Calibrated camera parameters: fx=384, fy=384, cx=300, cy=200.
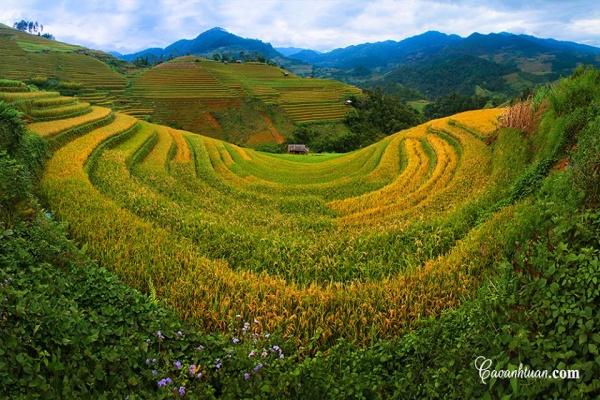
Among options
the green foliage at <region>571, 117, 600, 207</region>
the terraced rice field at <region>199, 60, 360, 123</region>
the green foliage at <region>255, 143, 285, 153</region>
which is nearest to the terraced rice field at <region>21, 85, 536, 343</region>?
the green foliage at <region>571, 117, 600, 207</region>

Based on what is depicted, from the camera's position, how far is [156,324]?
4.22m

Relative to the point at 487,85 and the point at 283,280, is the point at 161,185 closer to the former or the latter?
the point at 283,280

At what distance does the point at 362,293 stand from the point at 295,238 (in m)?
2.94

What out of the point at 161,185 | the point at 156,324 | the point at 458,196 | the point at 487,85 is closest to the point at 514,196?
the point at 458,196

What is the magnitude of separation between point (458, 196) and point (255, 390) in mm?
7750

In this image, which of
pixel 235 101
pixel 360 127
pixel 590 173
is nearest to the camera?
pixel 590 173

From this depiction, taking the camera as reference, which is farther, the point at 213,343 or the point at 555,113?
the point at 555,113

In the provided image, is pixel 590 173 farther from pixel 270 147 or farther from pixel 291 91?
pixel 291 91

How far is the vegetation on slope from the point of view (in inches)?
126

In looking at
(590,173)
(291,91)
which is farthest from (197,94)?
(590,173)

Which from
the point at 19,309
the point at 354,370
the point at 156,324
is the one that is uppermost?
the point at 19,309

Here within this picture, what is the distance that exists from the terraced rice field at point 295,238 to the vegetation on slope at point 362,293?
4 centimetres

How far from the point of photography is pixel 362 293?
5.31 metres

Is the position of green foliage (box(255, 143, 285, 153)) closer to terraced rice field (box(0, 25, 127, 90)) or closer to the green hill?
the green hill
